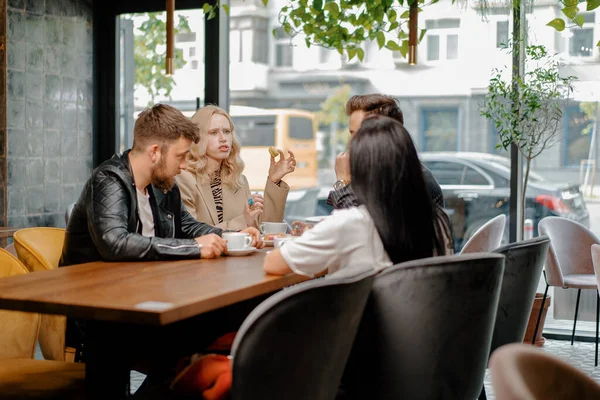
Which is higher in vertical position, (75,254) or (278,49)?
(278,49)

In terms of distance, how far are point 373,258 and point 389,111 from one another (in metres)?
1.45

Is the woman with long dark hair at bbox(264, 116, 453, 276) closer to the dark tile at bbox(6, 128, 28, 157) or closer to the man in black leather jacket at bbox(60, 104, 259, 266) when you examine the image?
the man in black leather jacket at bbox(60, 104, 259, 266)

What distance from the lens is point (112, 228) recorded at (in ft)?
8.70

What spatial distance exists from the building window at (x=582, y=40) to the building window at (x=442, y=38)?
30.4 inches

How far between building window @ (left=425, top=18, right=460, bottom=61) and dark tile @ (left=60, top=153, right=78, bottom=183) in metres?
2.77

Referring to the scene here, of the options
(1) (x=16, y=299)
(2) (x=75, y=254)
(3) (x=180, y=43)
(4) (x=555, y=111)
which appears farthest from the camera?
(3) (x=180, y=43)

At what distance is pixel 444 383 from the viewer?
2.11 m

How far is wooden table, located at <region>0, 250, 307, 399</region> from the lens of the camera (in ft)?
5.98

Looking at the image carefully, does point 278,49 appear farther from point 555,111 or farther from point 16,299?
point 16,299

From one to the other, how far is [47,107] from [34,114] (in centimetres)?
15

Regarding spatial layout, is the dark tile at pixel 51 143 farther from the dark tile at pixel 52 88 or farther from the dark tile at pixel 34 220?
the dark tile at pixel 34 220

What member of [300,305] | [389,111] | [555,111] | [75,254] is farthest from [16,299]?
[555,111]

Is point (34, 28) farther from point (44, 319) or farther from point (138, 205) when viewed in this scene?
point (44, 319)

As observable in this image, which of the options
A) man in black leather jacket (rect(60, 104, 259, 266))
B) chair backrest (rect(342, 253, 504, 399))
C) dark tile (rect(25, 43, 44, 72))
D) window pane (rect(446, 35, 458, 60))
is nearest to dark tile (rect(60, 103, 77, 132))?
dark tile (rect(25, 43, 44, 72))
